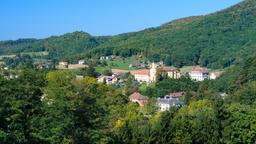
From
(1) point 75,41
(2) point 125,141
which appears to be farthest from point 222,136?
(1) point 75,41

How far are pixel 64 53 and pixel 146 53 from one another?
158 ft

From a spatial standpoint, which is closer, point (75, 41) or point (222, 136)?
point (222, 136)

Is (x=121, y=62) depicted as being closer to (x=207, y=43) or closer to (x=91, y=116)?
(x=207, y=43)

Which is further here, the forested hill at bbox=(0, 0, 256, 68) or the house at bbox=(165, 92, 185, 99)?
the forested hill at bbox=(0, 0, 256, 68)

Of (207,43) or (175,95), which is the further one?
(207,43)

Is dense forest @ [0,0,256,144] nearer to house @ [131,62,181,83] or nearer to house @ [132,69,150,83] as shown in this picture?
house @ [131,62,181,83]

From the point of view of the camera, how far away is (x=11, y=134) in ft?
70.1

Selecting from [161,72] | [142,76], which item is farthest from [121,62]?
[161,72]

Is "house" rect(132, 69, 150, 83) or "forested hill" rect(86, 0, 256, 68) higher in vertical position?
"forested hill" rect(86, 0, 256, 68)

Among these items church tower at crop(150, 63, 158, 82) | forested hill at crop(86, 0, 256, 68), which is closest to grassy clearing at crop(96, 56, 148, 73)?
forested hill at crop(86, 0, 256, 68)

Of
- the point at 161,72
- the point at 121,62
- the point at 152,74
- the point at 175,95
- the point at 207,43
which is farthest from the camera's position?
the point at 207,43

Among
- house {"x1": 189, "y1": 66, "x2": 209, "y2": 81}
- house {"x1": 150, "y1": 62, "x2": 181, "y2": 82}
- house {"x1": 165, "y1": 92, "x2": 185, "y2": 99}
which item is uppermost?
house {"x1": 150, "y1": 62, "x2": 181, "y2": 82}

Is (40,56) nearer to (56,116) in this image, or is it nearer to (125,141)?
(125,141)

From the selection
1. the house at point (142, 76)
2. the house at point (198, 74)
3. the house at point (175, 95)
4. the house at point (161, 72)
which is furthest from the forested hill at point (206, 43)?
the house at point (175, 95)
